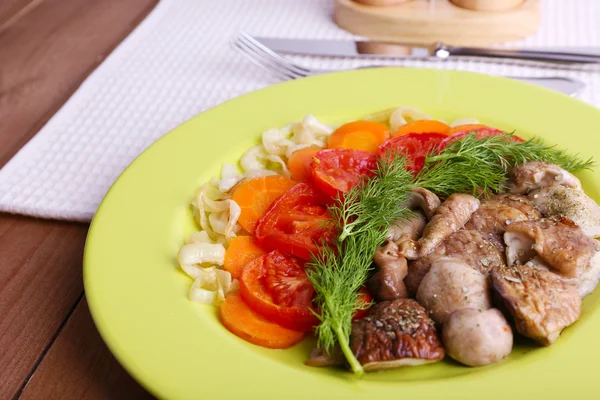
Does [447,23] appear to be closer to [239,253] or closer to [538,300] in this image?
[239,253]

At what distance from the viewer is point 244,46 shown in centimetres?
368

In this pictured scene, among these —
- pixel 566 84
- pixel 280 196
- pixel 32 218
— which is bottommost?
pixel 32 218

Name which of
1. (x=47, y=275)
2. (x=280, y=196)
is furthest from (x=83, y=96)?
(x=280, y=196)

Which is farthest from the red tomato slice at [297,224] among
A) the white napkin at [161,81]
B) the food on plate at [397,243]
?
the white napkin at [161,81]

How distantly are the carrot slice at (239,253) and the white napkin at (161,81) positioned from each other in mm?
799

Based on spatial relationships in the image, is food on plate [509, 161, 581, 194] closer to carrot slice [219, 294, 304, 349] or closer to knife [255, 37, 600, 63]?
carrot slice [219, 294, 304, 349]

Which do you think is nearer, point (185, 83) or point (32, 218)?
point (32, 218)

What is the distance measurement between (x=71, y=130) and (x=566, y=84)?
8.54 feet

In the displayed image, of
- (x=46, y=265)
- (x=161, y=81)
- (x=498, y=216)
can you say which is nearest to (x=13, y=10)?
(x=161, y=81)

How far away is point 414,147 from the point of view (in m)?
2.69

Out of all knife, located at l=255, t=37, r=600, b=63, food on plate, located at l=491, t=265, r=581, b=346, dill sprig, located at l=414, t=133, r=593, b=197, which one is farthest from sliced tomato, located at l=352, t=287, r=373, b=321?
knife, located at l=255, t=37, r=600, b=63

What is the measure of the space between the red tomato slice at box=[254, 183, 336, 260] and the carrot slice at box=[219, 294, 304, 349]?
0.92 ft

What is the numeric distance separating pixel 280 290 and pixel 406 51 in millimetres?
2010

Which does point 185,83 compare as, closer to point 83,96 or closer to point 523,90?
point 83,96
